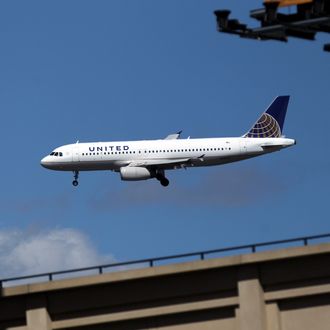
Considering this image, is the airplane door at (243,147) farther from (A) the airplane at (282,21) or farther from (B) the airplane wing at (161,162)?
(A) the airplane at (282,21)

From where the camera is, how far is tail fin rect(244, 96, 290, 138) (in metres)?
134

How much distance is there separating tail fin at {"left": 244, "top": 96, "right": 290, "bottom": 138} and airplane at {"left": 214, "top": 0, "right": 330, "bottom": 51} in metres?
90.2

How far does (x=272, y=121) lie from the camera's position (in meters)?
138

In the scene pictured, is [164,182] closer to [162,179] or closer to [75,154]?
[162,179]

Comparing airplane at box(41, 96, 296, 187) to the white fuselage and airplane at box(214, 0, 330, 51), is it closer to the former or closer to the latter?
the white fuselage

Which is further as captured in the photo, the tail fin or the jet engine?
the tail fin

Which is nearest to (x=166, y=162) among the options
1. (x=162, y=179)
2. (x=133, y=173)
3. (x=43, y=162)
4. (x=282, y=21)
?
(x=162, y=179)

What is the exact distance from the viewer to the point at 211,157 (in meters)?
122

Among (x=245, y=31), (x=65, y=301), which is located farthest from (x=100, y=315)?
(x=245, y=31)

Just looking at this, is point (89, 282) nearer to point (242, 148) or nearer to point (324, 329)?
point (324, 329)

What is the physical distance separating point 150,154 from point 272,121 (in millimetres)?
18855

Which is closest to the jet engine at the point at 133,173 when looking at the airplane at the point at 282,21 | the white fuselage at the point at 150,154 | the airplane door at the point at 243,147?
the white fuselage at the point at 150,154

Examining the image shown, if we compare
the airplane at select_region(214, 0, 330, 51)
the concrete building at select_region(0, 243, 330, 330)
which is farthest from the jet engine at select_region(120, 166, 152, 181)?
the airplane at select_region(214, 0, 330, 51)

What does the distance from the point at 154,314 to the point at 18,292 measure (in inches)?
197
